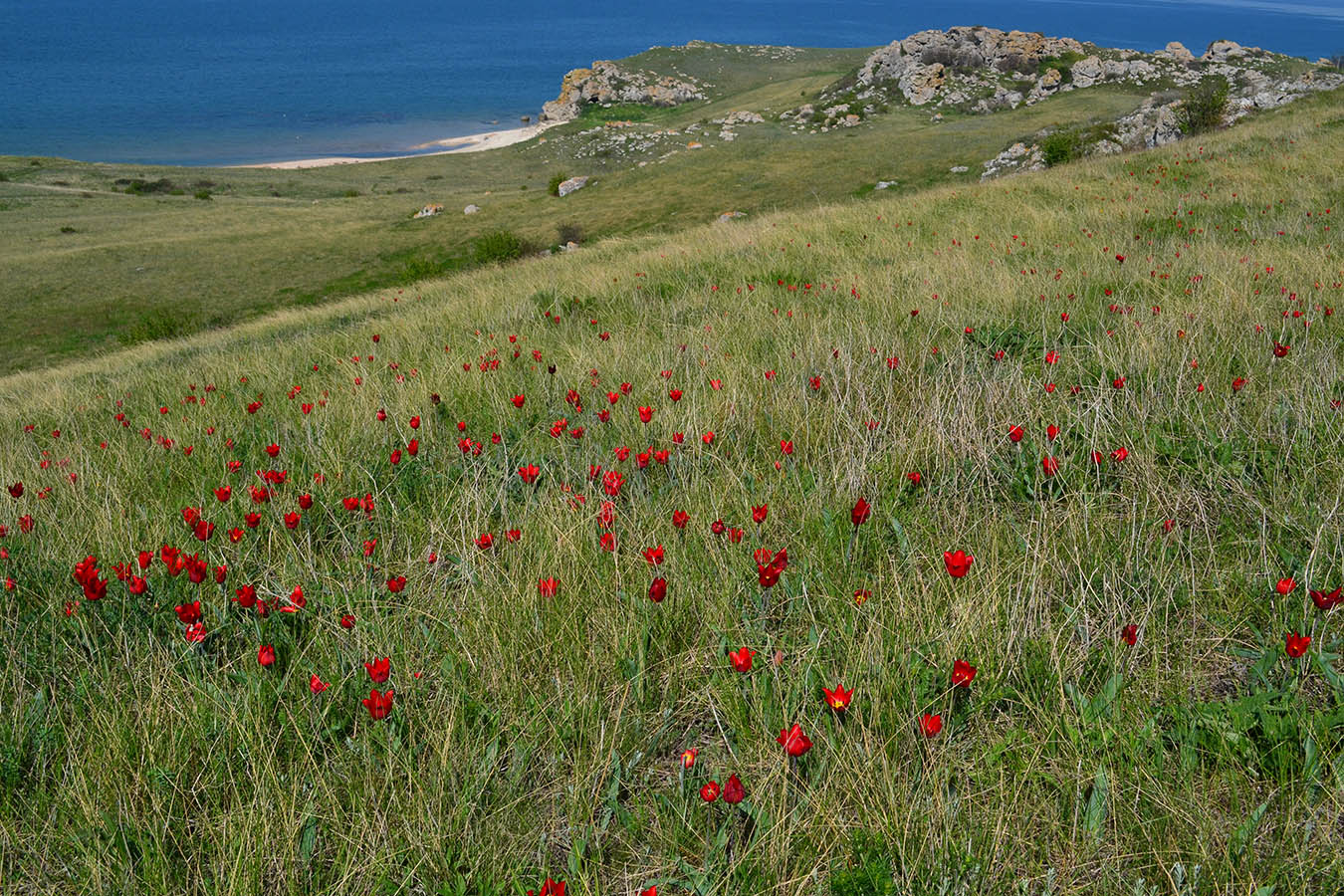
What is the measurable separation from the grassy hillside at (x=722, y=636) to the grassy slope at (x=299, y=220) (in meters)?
26.0

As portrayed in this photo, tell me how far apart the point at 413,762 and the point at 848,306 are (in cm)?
474

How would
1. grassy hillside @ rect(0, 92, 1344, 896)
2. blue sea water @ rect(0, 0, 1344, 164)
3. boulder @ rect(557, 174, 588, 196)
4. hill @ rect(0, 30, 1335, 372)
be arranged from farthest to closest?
blue sea water @ rect(0, 0, 1344, 164), boulder @ rect(557, 174, 588, 196), hill @ rect(0, 30, 1335, 372), grassy hillside @ rect(0, 92, 1344, 896)

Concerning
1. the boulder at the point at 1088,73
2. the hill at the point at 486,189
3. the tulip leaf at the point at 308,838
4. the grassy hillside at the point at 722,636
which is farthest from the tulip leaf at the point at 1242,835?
the boulder at the point at 1088,73

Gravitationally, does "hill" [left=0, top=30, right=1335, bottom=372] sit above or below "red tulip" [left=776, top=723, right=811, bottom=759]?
above

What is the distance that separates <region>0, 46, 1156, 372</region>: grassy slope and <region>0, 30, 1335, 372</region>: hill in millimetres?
152

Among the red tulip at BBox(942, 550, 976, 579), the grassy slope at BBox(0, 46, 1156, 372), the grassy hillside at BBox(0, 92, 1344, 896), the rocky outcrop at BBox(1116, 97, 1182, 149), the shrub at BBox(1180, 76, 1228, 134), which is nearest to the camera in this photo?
the grassy hillside at BBox(0, 92, 1344, 896)

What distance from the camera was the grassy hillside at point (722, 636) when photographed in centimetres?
135

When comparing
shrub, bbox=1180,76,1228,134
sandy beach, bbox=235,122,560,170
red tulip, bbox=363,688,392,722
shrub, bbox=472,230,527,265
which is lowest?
Answer: red tulip, bbox=363,688,392,722

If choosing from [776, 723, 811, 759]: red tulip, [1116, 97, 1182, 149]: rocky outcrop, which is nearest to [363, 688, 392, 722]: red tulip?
[776, 723, 811, 759]: red tulip

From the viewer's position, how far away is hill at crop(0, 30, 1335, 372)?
93.1ft

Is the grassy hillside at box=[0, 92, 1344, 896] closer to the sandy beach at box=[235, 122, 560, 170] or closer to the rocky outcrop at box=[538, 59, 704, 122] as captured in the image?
the sandy beach at box=[235, 122, 560, 170]

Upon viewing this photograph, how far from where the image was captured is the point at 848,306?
5477 millimetres

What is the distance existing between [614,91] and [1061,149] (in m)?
78.5

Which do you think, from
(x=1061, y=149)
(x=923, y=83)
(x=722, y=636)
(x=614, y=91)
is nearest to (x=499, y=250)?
(x=1061, y=149)
